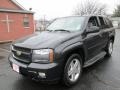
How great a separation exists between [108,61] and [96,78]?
185 centimetres

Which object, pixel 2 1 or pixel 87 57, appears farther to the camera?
pixel 2 1

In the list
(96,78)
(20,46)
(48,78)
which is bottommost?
(96,78)

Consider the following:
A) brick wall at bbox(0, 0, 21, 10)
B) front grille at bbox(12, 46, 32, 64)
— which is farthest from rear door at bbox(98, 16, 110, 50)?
brick wall at bbox(0, 0, 21, 10)

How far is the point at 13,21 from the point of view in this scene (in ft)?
48.0

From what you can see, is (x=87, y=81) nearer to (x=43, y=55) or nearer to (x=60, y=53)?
(x=60, y=53)

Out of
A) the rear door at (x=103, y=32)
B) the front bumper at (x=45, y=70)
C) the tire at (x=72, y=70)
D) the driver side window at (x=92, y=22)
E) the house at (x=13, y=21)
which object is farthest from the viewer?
the house at (x=13, y=21)

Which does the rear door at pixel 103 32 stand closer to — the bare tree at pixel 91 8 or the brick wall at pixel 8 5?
the brick wall at pixel 8 5

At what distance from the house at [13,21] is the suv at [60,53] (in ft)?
34.4

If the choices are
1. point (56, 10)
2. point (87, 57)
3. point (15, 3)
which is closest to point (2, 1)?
point (15, 3)

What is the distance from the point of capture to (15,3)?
15922 millimetres

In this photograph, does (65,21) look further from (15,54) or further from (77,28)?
(15,54)

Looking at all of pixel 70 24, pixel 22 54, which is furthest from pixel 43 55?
pixel 70 24

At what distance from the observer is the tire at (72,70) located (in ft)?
11.9

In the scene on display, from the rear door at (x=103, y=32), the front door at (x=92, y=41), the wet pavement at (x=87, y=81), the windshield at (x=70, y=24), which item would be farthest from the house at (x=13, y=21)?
the front door at (x=92, y=41)
